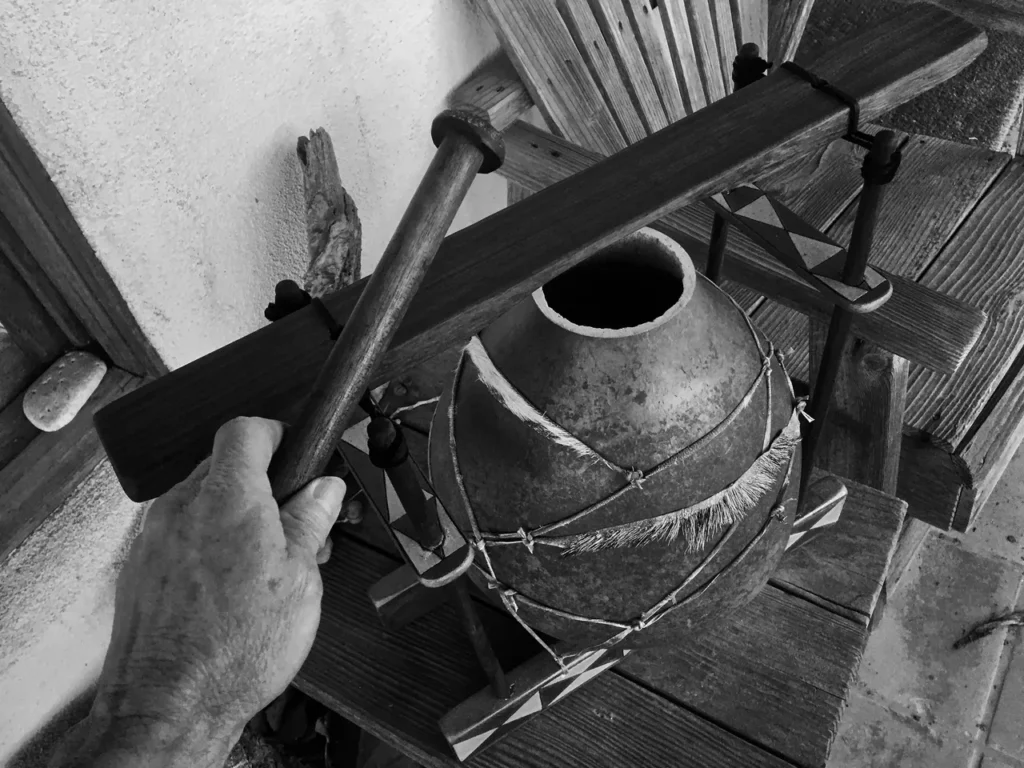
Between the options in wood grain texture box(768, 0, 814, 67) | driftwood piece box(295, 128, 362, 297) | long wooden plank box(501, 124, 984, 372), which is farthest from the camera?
wood grain texture box(768, 0, 814, 67)

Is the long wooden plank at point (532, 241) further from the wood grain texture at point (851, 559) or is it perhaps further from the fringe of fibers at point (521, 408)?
the wood grain texture at point (851, 559)

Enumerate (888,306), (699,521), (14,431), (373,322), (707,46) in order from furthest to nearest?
1. (707,46)
2. (888,306)
3. (14,431)
4. (699,521)
5. (373,322)

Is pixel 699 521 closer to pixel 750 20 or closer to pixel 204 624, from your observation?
pixel 204 624

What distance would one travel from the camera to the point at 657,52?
70.2 inches

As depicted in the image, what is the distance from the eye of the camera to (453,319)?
0.83 m

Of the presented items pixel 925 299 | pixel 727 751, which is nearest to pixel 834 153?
pixel 925 299

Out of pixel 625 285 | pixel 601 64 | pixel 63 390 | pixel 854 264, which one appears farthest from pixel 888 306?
pixel 63 390

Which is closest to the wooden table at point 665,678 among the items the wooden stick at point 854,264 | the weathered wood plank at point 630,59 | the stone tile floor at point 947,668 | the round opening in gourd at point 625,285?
the wooden stick at point 854,264

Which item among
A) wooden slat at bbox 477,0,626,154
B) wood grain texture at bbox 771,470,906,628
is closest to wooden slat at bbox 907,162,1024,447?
wood grain texture at bbox 771,470,906,628

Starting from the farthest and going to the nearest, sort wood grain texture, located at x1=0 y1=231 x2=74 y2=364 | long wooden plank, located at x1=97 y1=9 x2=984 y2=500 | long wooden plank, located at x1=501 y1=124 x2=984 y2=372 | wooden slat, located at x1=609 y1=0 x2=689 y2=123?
wooden slat, located at x1=609 y1=0 x2=689 y2=123 < long wooden plank, located at x1=501 y1=124 x2=984 y2=372 < wood grain texture, located at x1=0 y1=231 x2=74 y2=364 < long wooden plank, located at x1=97 y1=9 x2=984 y2=500

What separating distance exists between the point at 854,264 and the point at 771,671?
1.86 feet

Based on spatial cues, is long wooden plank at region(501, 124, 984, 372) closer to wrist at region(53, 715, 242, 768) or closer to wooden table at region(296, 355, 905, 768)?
wooden table at region(296, 355, 905, 768)

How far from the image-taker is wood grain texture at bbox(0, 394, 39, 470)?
3.54 ft

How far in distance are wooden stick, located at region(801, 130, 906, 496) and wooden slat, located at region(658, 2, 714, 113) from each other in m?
0.88
